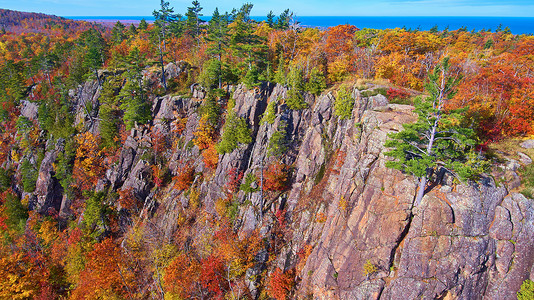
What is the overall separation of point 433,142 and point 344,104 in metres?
11.3

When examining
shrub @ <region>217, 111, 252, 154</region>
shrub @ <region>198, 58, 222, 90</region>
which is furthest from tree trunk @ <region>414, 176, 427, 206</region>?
shrub @ <region>198, 58, 222, 90</region>

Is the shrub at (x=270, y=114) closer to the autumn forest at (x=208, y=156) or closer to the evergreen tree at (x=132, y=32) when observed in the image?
the autumn forest at (x=208, y=156)

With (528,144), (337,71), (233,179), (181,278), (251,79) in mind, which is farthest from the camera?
(251,79)

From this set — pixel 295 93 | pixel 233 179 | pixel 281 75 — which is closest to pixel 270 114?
pixel 295 93

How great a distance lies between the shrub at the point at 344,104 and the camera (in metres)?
27.3

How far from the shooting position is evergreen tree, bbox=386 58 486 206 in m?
15.4

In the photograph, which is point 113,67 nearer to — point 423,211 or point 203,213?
point 203,213

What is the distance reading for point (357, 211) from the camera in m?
20.7

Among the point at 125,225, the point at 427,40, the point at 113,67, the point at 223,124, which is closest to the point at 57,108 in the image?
the point at 113,67

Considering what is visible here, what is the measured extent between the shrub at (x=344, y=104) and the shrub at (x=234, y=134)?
12.5 metres

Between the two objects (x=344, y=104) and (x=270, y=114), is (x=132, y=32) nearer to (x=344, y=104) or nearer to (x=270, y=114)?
(x=270, y=114)

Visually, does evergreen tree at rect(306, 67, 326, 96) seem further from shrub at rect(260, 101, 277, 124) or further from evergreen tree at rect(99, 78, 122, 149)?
evergreen tree at rect(99, 78, 122, 149)

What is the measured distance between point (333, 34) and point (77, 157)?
5104cm

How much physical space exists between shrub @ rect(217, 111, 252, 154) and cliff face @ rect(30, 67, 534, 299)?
3.93ft
